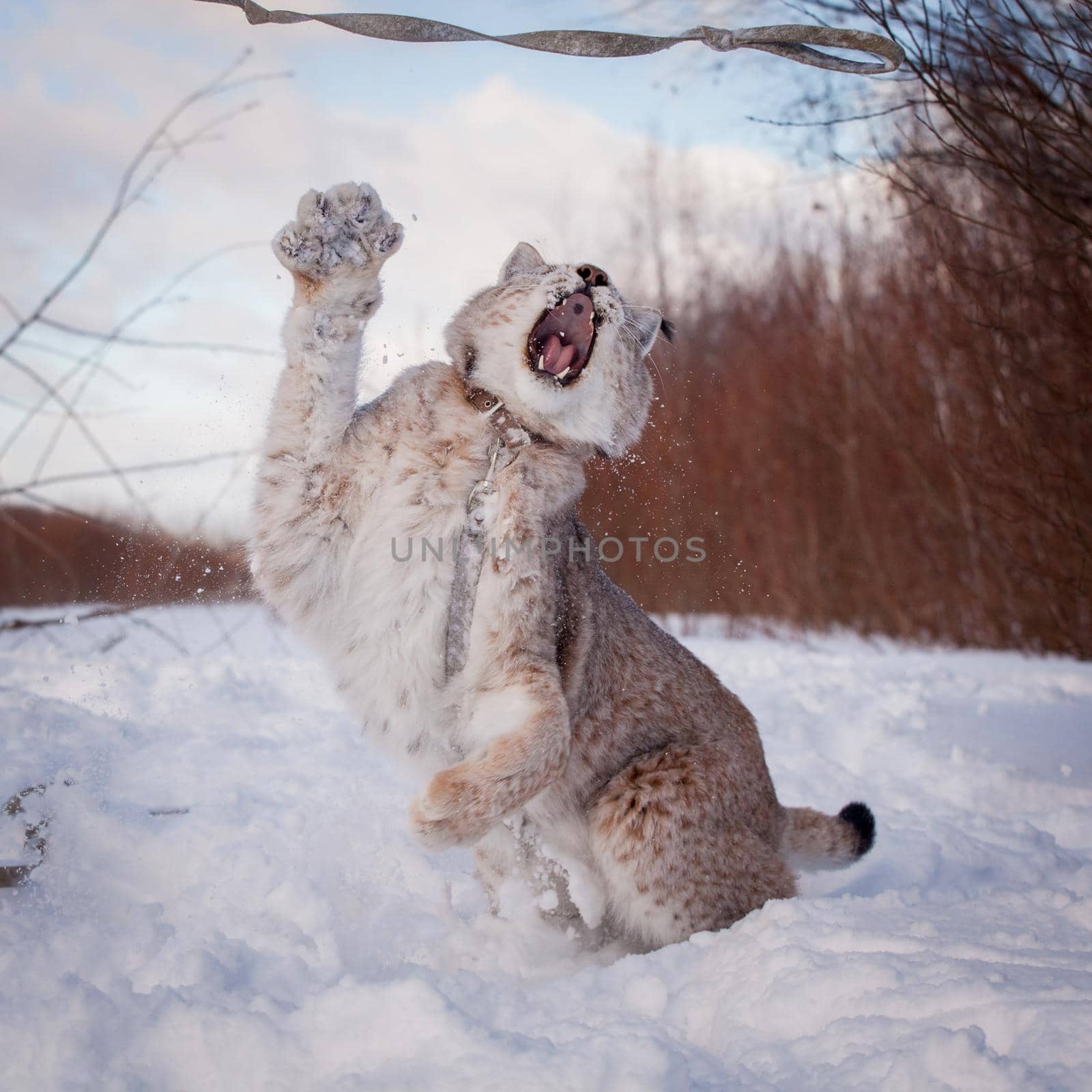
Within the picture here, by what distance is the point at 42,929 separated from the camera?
276 cm

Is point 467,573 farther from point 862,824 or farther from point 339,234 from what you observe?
point 862,824

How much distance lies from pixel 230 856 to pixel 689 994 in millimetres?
1767

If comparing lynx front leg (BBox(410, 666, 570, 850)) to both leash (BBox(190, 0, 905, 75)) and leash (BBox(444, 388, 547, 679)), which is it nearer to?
leash (BBox(444, 388, 547, 679))

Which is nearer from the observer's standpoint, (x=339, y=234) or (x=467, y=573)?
(x=339, y=234)

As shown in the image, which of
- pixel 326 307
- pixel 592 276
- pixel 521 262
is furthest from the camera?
pixel 521 262

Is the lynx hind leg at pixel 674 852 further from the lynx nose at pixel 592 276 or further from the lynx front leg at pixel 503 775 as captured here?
the lynx nose at pixel 592 276

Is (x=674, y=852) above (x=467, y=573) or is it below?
below

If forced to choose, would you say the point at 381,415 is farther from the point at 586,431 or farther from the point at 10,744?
the point at 10,744

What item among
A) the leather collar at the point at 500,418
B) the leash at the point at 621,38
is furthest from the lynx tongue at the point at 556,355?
the leash at the point at 621,38

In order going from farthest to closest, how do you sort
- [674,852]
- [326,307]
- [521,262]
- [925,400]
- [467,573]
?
[925,400] < [521,262] < [674,852] < [467,573] < [326,307]

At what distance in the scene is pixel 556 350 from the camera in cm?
332

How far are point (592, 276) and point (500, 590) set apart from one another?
3.77 feet

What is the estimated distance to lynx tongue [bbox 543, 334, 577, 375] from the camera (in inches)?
130

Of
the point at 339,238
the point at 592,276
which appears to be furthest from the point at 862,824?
the point at 339,238
